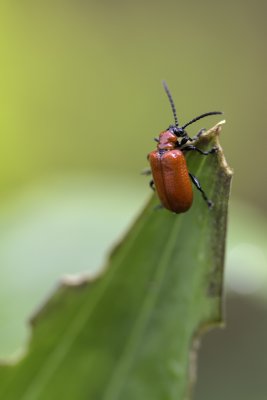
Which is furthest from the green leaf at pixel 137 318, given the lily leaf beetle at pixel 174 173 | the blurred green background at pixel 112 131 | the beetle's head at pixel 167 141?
the beetle's head at pixel 167 141

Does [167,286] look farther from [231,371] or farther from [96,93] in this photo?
[96,93]

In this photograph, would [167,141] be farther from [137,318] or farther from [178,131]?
[137,318]

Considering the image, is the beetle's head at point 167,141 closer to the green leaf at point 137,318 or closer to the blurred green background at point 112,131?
the blurred green background at point 112,131

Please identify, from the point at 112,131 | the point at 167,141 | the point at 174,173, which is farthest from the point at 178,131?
the point at 112,131

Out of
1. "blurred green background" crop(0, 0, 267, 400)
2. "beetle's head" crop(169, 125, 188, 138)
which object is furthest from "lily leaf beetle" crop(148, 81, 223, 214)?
"blurred green background" crop(0, 0, 267, 400)

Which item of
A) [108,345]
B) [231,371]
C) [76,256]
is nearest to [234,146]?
[231,371]

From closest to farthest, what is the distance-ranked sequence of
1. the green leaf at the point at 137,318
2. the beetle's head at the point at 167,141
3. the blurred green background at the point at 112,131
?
1. the green leaf at the point at 137,318
2. the beetle's head at the point at 167,141
3. the blurred green background at the point at 112,131
